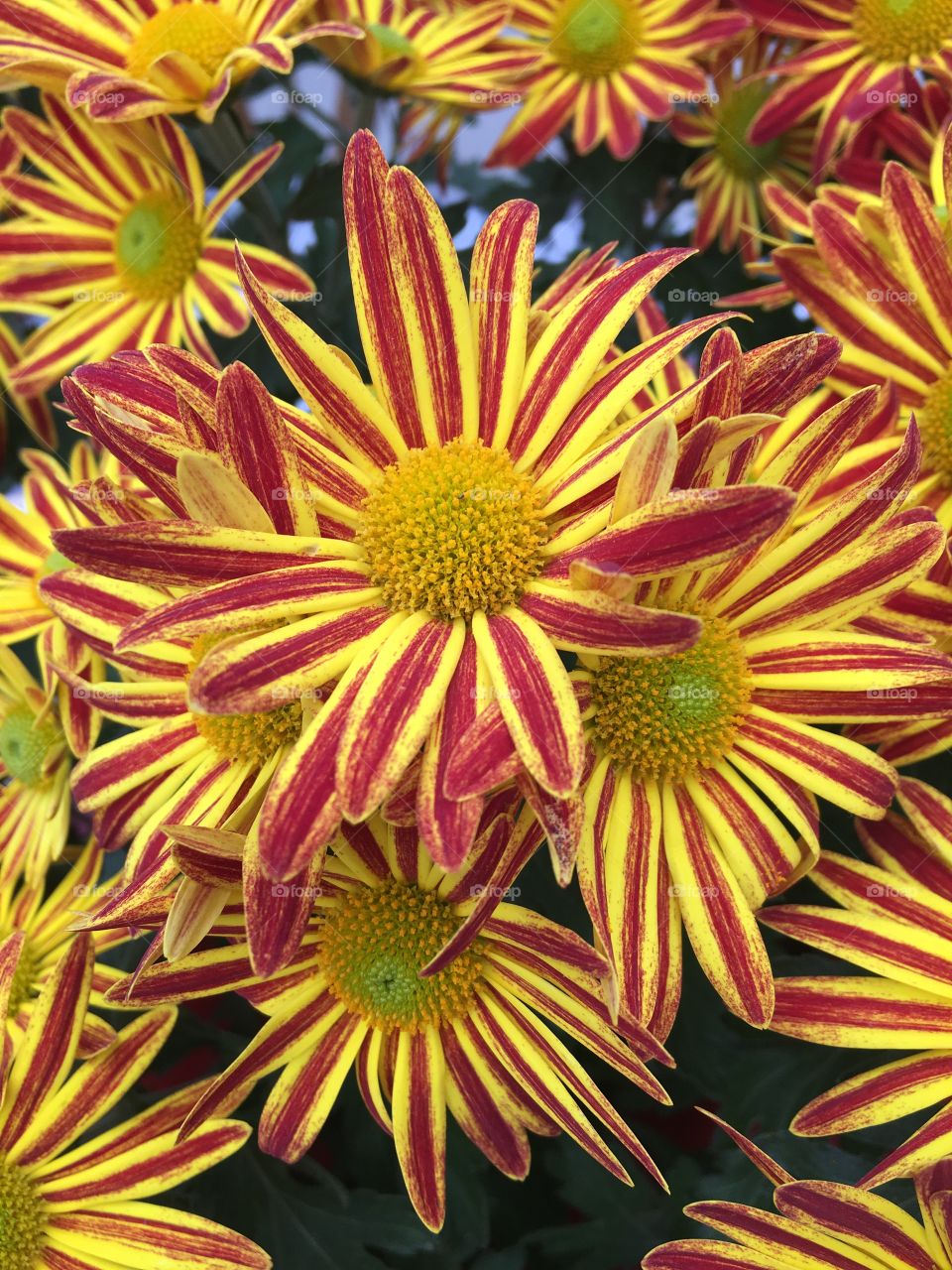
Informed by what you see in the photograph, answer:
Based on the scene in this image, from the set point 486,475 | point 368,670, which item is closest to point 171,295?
point 486,475

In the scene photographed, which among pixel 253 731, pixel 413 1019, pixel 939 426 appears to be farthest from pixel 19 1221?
pixel 939 426

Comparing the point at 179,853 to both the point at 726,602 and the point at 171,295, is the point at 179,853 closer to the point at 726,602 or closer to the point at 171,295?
the point at 726,602

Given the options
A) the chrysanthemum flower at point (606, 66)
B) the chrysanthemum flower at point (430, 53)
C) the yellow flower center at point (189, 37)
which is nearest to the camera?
the yellow flower center at point (189, 37)

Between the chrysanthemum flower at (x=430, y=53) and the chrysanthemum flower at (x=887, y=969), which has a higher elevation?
the chrysanthemum flower at (x=430, y=53)

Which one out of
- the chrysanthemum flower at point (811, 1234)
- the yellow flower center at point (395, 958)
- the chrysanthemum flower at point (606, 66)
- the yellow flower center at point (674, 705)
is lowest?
the chrysanthemum flower at point (811, 1234)

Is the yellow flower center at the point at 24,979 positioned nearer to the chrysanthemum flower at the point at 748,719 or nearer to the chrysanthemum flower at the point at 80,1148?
the chrysanthemum flower at the point at 80,1148

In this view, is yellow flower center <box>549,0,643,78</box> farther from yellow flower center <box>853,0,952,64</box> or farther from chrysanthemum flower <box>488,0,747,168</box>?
yellow flower center <box>853,0,952,64</box>

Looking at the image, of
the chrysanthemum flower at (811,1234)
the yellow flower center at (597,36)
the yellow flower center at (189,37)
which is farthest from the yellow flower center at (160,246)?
the chrysanthemum flower at (811,1234)
